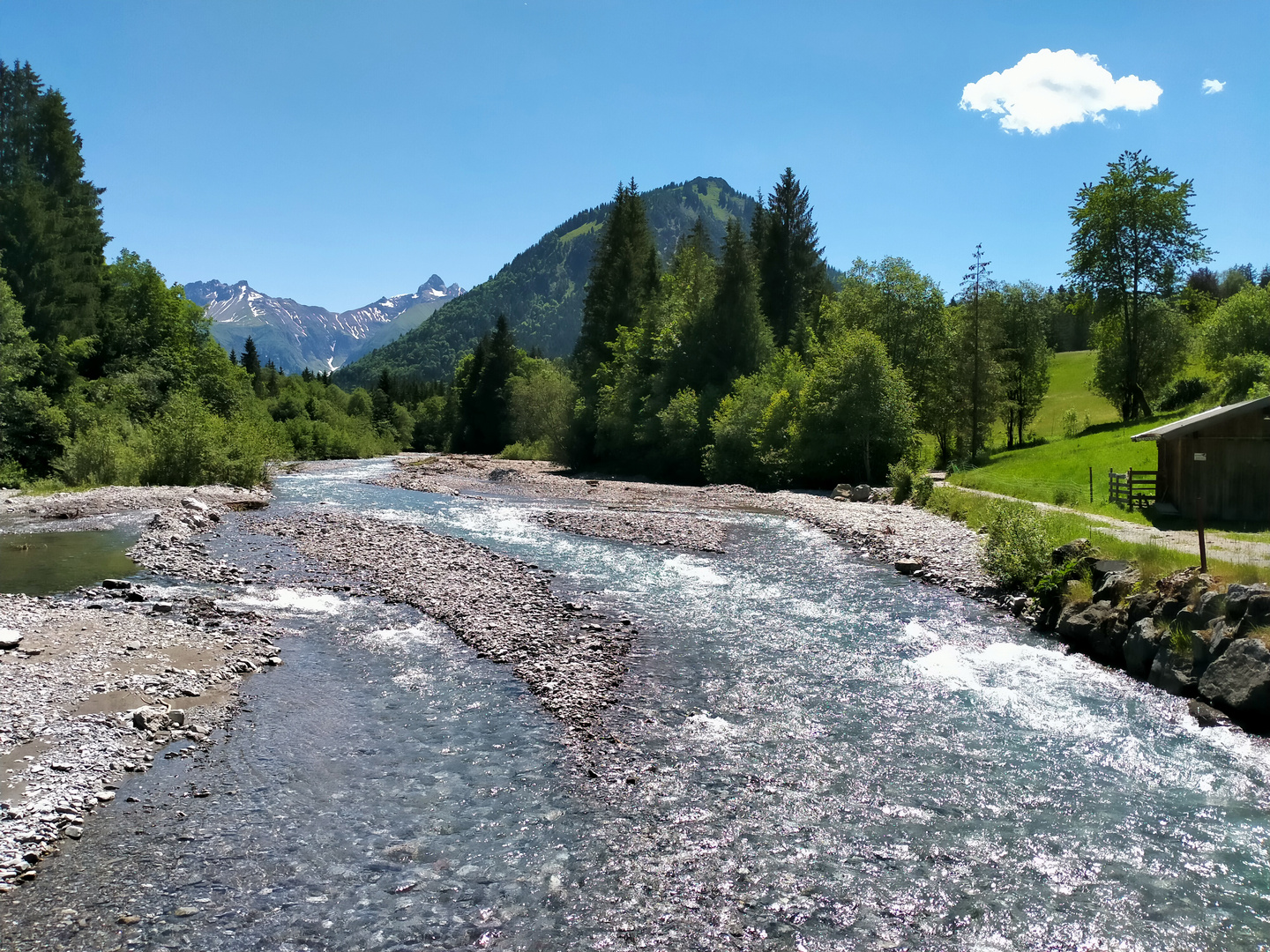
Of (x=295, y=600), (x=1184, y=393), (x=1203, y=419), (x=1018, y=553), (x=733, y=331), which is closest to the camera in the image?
(x=295, y=600)

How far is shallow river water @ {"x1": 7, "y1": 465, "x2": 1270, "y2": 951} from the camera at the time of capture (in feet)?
24.7

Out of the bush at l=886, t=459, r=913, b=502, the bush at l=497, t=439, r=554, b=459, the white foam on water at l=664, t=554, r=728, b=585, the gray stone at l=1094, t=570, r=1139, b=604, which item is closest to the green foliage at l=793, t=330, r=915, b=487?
the bush at l=886, t=459, r=913, b=502

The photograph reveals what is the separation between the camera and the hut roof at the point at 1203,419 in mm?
25297

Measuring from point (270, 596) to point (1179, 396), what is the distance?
62786 mm

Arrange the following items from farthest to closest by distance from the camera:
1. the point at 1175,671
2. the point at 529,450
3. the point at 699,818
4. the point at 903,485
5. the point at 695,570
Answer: the point at 529,450, the point at 903,485, the point at 695,570, the point at 1175,671, the point at 699,818

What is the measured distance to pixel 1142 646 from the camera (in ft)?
48.1

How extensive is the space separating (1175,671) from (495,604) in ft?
48.5

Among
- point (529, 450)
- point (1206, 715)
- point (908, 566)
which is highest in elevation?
point (529, 450)

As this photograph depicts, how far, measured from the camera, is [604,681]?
1395 centimetres

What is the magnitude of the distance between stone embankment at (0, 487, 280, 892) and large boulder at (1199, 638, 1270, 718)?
1659cm

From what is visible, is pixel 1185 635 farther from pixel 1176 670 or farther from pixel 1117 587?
pixel 1117 587

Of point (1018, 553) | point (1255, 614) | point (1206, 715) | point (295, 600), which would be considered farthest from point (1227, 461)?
point (295, 600)

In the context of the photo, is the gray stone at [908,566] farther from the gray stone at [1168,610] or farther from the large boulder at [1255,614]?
the large boulder at [1255,614]

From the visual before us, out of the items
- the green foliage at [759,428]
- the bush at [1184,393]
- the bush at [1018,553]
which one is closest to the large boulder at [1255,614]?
the bush at [1018,553]
